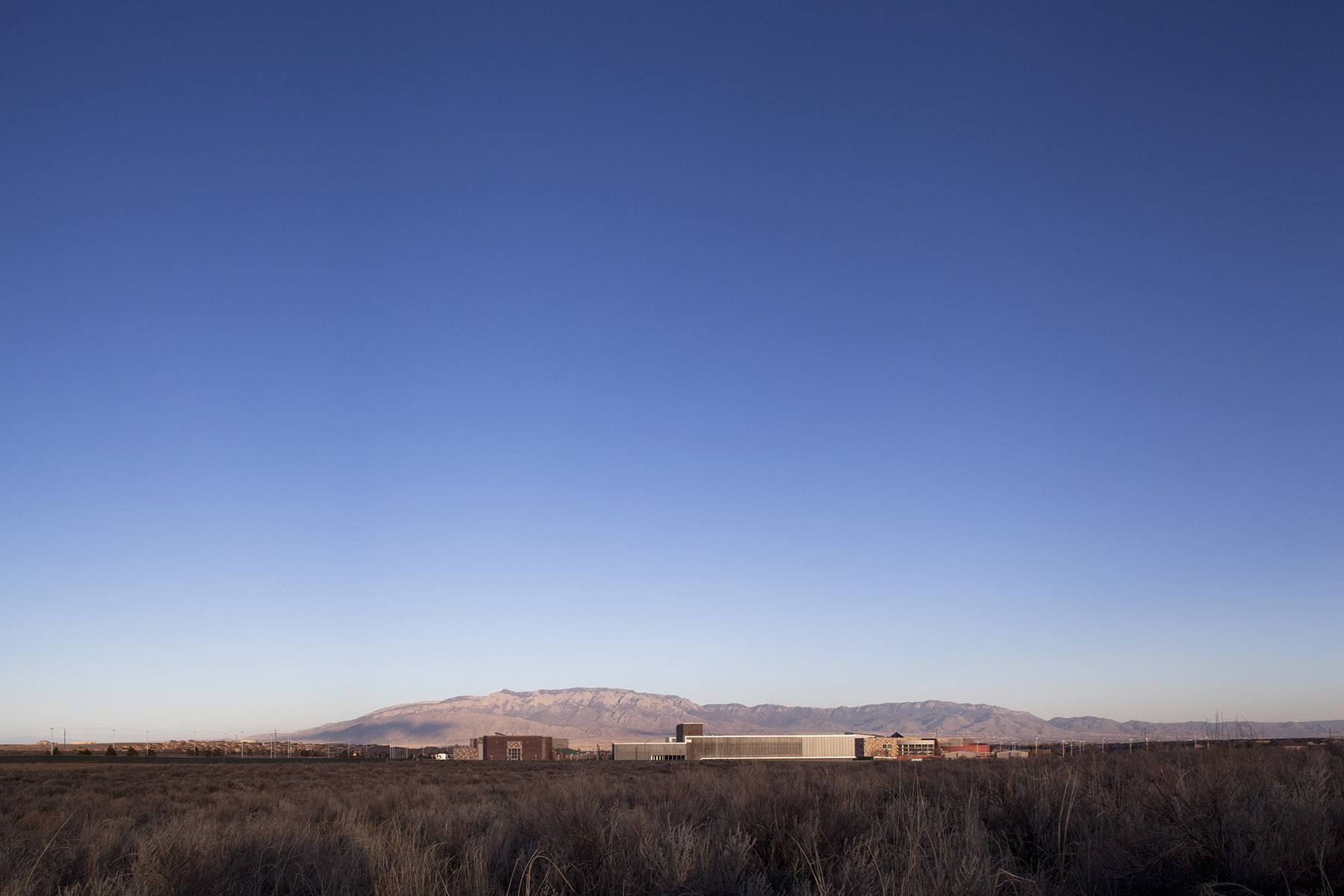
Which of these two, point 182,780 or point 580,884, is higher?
point 580,884

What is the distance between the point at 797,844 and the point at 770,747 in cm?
14638

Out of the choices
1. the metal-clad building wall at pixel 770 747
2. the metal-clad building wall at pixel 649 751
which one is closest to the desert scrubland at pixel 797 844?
the metal-clad building wall at pixel 770 747

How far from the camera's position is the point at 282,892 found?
8523 mm

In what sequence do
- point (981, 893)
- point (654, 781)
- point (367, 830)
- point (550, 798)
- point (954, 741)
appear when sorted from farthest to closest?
point (954, 741), point (654, 781), point (550, 798), point (367, 830), point (981, 893)

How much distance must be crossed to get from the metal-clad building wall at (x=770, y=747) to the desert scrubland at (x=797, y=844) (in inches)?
5425

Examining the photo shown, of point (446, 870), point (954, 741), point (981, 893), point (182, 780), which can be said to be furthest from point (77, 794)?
point (954, 741)

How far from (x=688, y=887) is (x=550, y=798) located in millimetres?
7339

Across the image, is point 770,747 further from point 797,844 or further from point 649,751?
point 797,844

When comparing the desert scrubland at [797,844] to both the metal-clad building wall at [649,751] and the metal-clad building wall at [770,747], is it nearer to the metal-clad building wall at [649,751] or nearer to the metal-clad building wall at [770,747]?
the metal-clad building wall at [770,747]

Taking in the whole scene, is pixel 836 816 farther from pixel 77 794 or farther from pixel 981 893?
pixel 77 794

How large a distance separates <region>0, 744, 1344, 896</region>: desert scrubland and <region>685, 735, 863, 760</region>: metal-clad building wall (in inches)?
5425

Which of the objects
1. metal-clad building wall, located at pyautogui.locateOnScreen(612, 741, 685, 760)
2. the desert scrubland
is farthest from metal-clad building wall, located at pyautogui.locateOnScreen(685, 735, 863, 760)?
the desert scrubland

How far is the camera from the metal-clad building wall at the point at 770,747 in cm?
14412

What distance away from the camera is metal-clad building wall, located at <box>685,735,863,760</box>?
14412 cm
